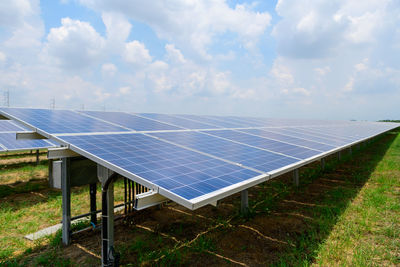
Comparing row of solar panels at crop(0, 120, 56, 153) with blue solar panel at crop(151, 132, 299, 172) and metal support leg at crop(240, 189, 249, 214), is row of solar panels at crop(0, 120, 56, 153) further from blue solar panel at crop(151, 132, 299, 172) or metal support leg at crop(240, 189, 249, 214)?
metal support leg at crop(240, 189, 249, 214)

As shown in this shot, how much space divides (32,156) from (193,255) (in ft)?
66.6

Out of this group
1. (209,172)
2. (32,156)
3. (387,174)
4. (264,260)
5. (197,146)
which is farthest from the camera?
(32,156)

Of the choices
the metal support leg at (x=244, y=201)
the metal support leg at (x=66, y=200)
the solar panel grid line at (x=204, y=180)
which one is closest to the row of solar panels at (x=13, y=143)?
the metal support leg at (x=66, y=200)

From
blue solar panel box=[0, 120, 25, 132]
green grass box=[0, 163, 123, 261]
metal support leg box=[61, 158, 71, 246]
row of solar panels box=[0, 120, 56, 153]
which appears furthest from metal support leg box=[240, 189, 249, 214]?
blue solar panel box=[0, 120, 25, 132]

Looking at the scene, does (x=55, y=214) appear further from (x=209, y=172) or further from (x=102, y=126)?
(x=209, y=172)

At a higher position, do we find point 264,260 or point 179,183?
point 179,183

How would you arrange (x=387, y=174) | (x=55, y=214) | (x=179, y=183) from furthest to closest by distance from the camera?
(x=387, y=174), (x=55, y=214), (x=179, y=183)

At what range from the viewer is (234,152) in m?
6.25

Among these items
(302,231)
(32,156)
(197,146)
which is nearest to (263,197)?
(302,231)

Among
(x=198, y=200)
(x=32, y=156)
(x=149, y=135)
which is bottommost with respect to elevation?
(x=32, y=156)

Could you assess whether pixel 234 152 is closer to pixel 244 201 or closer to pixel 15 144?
pixel 244 201

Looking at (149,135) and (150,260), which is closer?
(150,260)

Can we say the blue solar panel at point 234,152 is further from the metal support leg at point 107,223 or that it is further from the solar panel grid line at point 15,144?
the solar panel grid line at point 15,144

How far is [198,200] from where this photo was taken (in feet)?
11.2
